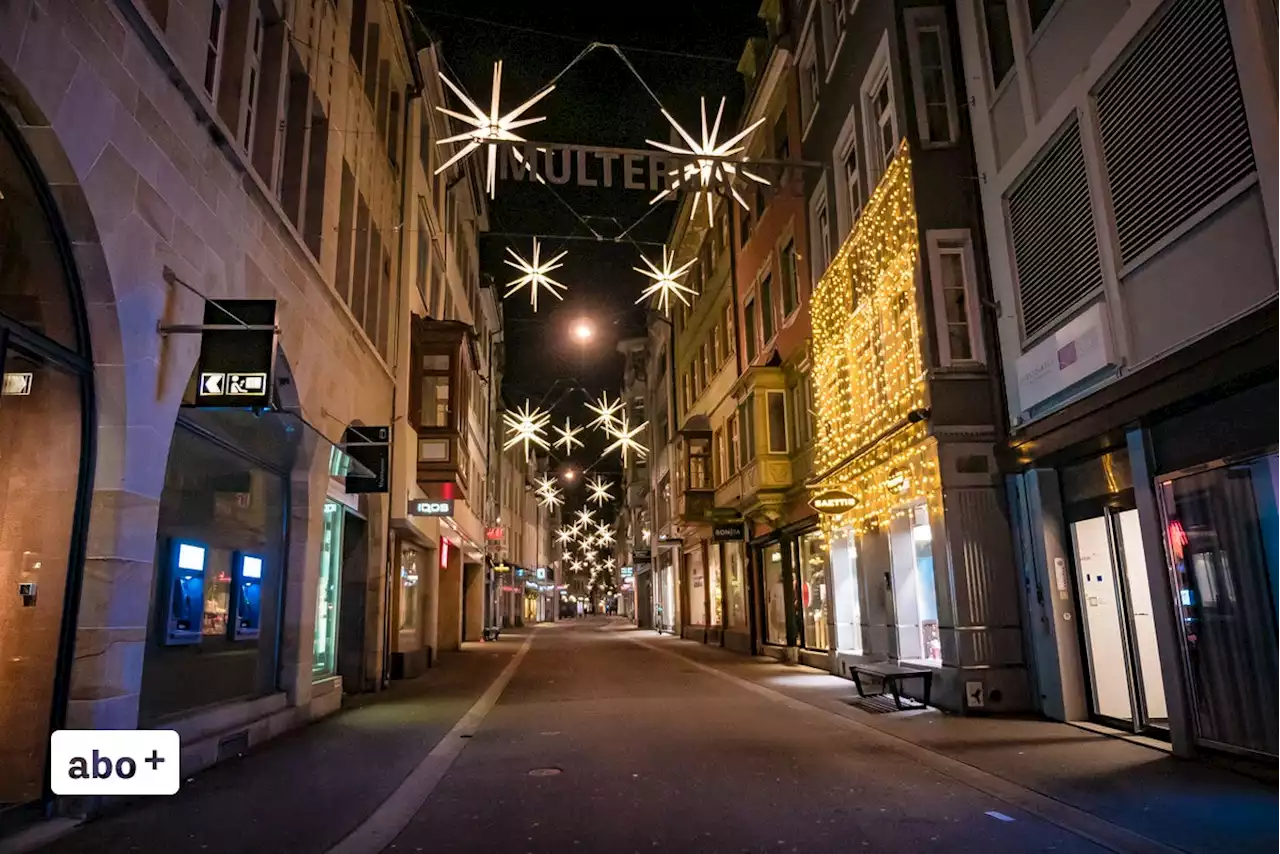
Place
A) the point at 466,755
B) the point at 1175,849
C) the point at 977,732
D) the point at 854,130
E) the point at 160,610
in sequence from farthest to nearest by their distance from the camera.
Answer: the point at 854,130 < the point at 977,732 < the point at 466,755 < the point at 160,610 < the point at 1175,849

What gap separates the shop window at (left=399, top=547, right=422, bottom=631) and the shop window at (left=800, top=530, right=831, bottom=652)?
979cm

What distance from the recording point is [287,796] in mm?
7391

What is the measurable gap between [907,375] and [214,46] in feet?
34.9

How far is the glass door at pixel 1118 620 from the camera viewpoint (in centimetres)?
970

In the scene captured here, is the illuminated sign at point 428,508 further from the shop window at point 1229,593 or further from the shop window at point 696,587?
the shop window at point 696,587

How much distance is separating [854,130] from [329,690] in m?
13.9

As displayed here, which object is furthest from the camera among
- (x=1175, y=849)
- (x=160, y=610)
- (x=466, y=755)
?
(x=466, y=755)

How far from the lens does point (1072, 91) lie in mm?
9750

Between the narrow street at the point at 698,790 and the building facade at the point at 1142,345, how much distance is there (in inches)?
Answer: 39.3

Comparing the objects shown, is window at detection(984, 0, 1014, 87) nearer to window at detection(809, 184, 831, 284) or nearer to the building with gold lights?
the building with gold lights

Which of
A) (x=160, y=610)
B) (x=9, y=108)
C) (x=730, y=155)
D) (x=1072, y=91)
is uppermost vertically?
(x=730, y=155)

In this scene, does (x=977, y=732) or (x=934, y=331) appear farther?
(x=934, y=331)

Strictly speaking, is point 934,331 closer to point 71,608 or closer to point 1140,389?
point 1140,389

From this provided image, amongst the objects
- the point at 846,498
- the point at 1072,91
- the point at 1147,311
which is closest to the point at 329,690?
the point at 846,498
